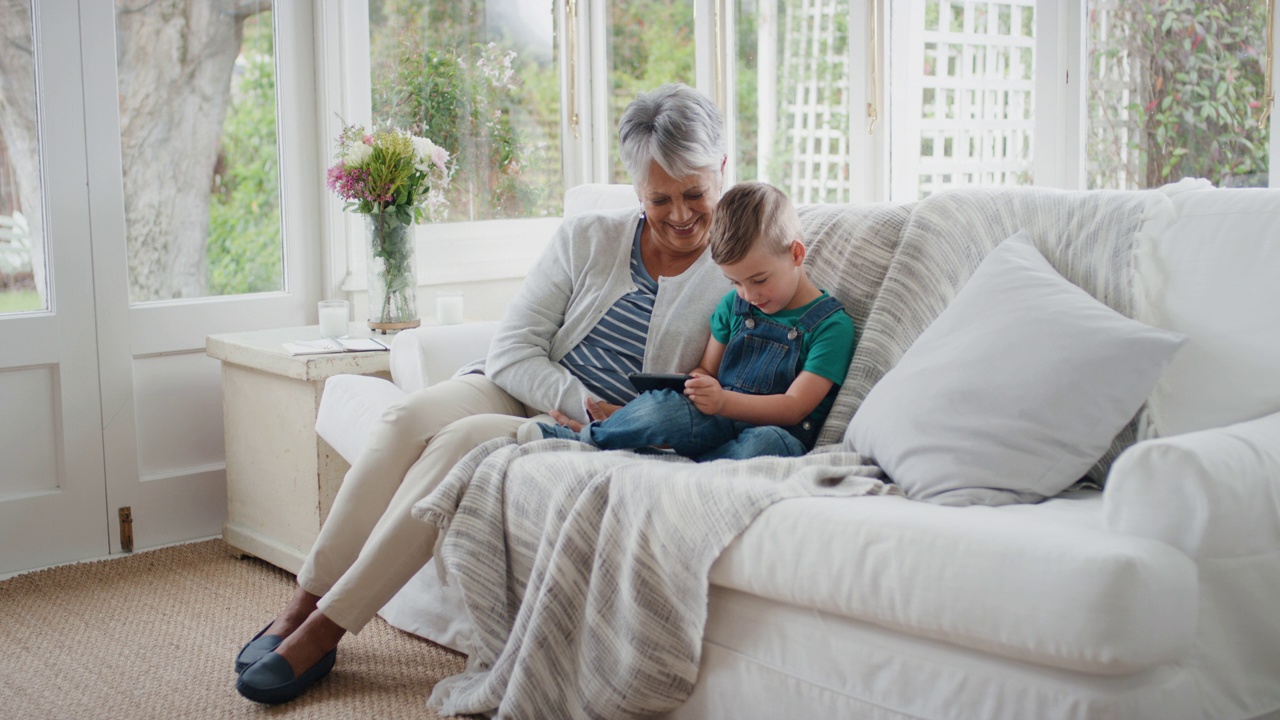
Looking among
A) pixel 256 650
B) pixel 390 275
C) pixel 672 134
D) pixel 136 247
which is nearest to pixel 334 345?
pixel 390 275

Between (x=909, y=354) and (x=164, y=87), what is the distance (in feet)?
7.16

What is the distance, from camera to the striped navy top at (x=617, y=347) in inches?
90.2

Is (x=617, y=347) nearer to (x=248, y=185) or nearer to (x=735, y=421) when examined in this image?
(x=735, y=421)

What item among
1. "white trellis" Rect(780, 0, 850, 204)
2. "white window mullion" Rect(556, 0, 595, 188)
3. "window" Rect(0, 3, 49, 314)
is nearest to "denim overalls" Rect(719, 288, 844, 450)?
"white trellis" Rect(780, 0, 850, 204)

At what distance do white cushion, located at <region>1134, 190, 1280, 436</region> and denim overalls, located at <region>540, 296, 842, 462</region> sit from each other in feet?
1.84

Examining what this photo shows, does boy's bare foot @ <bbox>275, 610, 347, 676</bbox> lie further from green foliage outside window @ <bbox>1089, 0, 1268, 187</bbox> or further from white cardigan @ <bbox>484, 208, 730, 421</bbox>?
green foliage outside window @ <bbox>1089, 0, 1268, 187</bbox>

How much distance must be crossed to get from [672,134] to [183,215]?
1625 millimetres

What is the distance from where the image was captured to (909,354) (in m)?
1.95

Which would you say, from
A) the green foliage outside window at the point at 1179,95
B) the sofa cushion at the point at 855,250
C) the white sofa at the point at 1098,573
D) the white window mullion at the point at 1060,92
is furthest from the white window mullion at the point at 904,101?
the white sofa at the point at 1098,573

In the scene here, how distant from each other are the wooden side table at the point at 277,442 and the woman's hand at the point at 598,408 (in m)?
0.77

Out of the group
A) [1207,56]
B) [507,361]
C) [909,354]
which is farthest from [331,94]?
[1207,56]

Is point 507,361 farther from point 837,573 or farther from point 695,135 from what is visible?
point 837,573

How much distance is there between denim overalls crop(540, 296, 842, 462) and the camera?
200 centimetres

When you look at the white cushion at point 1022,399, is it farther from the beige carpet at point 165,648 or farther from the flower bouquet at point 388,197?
the flower bouquet at point 388,197
